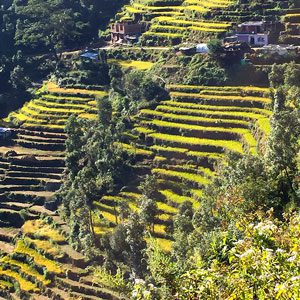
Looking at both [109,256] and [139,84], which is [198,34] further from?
[109,256]

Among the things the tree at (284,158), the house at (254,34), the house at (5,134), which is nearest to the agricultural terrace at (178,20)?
the house at (254,34)

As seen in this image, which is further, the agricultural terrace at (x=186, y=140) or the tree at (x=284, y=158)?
the agricultural terrace at (x=186, y=140)

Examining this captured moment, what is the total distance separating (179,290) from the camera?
7.39 meters

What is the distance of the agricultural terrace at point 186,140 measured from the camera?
1079 inches

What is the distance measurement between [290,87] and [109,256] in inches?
472

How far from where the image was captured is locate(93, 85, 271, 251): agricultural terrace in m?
27.4

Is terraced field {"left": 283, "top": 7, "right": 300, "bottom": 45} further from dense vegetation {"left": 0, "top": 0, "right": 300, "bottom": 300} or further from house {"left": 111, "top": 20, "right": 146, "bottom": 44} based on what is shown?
house {"left": 111, "top": 20, "right": 146, "bottom": 44}

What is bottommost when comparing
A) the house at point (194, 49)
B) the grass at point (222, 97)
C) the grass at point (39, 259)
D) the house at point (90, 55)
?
the grass at point (39, 259)

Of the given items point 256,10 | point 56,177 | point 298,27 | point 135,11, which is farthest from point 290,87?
point 135,11

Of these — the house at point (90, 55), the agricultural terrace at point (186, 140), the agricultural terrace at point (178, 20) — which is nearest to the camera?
the agricultural terrace at point (186, 140)

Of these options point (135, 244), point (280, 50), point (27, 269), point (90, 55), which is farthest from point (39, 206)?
point (280, 50)

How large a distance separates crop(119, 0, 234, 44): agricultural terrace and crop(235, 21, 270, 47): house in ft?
5.46

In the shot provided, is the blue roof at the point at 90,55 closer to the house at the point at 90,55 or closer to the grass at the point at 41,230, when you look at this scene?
the house at the point at 90,55

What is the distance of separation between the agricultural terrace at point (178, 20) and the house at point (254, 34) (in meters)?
1.66
